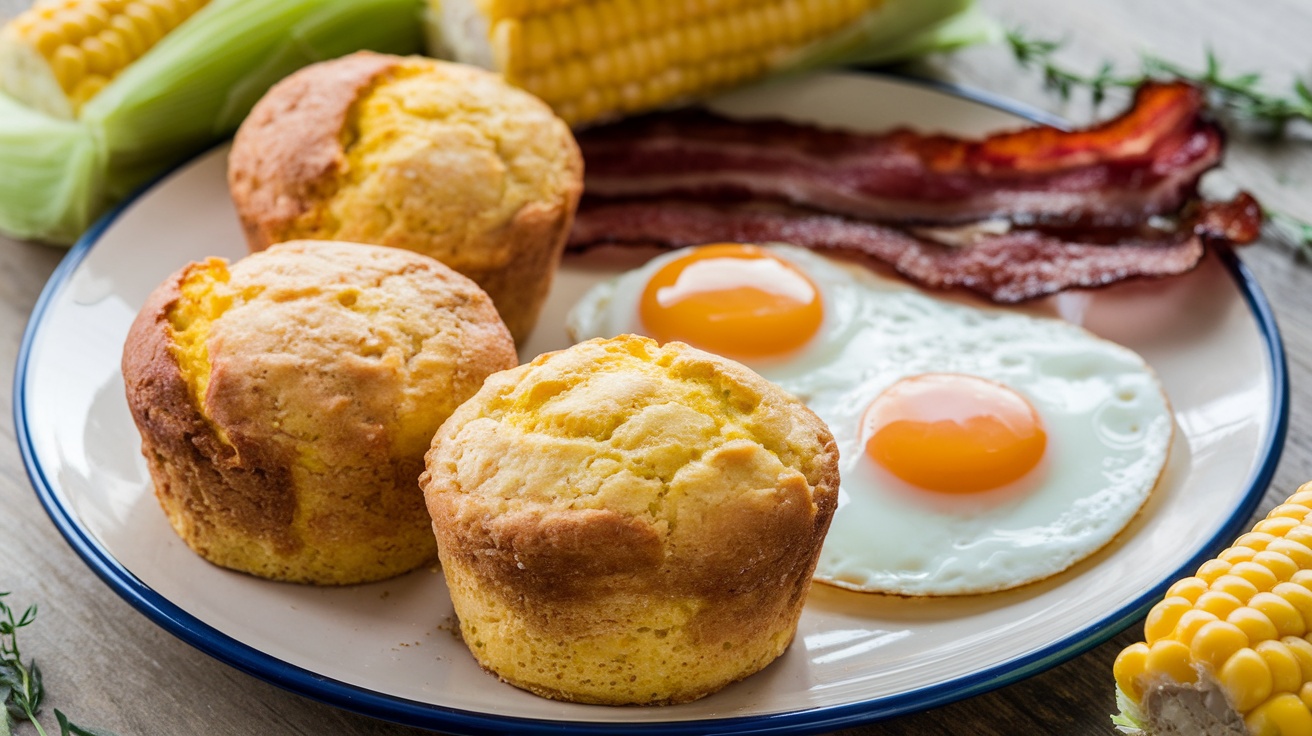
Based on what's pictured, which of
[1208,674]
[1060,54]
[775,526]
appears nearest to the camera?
[1208,674]

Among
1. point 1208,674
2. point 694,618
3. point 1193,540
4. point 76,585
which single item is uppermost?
point 1208,674

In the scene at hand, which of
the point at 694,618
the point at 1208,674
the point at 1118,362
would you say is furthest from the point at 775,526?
the point at 1118,362

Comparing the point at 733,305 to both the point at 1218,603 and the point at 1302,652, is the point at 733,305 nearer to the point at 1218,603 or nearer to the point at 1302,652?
the point at 1218,603

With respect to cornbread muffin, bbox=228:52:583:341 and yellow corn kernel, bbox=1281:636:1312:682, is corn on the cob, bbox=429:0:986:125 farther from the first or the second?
yellow corn kernel, bbox=1281:636:1312:682

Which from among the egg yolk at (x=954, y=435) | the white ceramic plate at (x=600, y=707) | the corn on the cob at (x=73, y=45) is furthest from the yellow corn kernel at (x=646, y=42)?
the egg yolk at (x=954, y=435)

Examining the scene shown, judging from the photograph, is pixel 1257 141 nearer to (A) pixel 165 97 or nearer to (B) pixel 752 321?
(B) pixel 752 321
